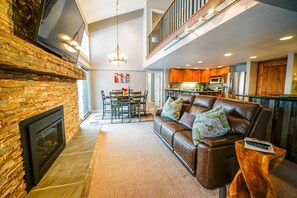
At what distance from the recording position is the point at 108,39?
231 inches

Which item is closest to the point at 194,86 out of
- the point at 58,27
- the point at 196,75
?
the point at 196,75

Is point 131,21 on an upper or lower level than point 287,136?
upper

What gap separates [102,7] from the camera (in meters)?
4.51

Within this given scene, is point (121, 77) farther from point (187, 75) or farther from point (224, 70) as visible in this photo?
point (224, 70)

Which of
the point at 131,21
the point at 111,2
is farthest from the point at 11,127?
the point at 131,21

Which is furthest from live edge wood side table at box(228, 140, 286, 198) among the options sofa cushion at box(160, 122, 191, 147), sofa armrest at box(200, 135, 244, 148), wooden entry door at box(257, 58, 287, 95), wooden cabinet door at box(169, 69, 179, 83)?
wooden cabinet door at box(169, 69, 179, 83)

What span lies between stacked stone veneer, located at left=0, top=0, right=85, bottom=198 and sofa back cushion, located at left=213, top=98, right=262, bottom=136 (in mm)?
2368

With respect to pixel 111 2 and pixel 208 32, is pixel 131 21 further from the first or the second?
pixel 208 32

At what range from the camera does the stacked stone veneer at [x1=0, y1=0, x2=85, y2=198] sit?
3.20 feet

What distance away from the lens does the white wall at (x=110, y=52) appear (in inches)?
228

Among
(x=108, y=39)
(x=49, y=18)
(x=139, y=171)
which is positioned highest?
(x=108, y=39)

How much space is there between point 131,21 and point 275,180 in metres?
7.02

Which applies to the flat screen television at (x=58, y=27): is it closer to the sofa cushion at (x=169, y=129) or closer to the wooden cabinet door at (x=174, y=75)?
the sofa cushion at (x=169, y=129)

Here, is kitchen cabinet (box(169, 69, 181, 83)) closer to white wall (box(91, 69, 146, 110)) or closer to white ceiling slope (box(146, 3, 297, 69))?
white wall (box(91, 69, 146, 110))
